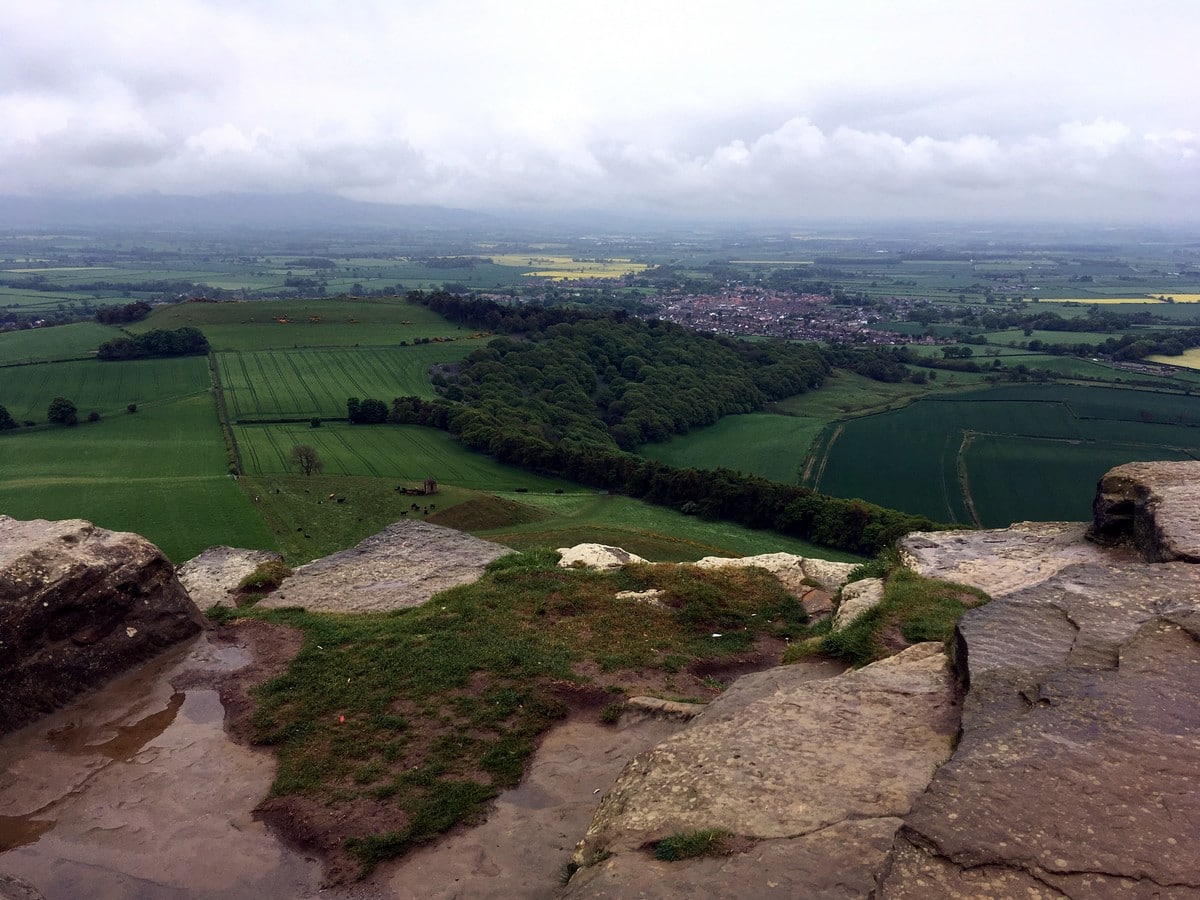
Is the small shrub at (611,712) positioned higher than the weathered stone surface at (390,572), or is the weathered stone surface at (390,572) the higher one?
the small shrub at (611,712)

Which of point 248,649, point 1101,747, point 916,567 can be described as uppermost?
point 1101,747

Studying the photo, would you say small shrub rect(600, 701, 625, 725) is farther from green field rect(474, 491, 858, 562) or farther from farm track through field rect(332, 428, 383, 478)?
farm track through field rect(332, 428, 383, 478)

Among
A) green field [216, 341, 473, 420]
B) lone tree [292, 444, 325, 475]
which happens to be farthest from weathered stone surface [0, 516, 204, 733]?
green field [216, 341, 473, 420]

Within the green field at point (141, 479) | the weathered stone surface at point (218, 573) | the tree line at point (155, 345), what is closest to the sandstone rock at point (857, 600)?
the weathered stone surface at point (218, 573)

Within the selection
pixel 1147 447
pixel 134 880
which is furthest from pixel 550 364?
pixel 134 880

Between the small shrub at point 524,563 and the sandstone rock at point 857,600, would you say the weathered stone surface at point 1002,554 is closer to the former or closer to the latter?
the sandstone rock at point 857,600

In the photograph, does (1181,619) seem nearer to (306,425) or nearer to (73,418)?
(306,425)
